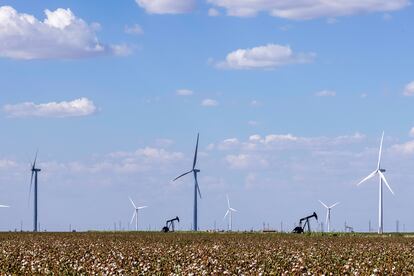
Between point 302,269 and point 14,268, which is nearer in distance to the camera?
point 302,269

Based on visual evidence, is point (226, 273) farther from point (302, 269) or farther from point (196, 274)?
point (302, 269)

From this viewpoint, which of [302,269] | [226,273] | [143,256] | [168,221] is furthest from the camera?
[168,221]

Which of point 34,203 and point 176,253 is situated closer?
point 176,253

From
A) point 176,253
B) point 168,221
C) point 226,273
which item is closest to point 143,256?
point 176,253

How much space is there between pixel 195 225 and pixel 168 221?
11926 mm

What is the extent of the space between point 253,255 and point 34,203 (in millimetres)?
104809

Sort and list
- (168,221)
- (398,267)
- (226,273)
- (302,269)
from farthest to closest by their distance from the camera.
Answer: (168,221)
(398,267)
(302,269)
(226,273)

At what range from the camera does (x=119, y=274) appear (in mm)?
31375

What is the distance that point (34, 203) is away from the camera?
148875 mm

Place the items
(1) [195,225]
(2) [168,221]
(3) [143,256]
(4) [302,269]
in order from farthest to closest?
(2) [168,221] < (1) [195,225] < (3) [143,256] < (4) [302,269]

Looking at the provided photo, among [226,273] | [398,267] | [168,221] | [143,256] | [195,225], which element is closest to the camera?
[226,273]

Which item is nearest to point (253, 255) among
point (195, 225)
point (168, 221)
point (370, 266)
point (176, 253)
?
point (176, 253)

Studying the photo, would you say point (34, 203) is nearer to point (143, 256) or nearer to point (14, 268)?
point (143, 256)

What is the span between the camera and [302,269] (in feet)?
111
